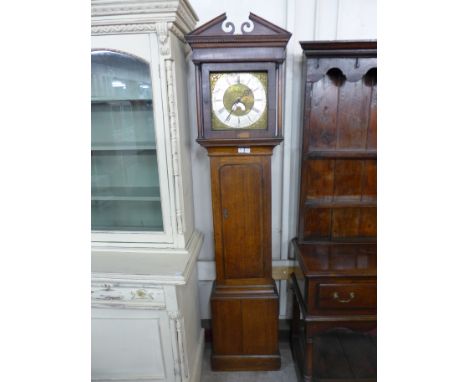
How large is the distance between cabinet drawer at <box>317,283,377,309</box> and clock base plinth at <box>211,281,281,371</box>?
0.27 m

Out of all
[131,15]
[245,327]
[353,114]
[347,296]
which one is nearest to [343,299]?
[347,296]

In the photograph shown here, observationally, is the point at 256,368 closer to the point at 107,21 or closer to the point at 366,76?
the point at 366,76

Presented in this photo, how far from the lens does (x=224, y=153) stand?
4.00ft

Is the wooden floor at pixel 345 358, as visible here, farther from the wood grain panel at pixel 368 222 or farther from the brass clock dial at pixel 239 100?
the brass clock dial at pixel 239 100

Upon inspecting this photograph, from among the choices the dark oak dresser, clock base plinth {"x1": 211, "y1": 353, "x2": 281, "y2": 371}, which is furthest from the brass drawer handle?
clock base plinth {"x1": 211, "y1": 353, "x2": 281, "y2": 371}

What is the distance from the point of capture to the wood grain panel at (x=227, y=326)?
1384 mm

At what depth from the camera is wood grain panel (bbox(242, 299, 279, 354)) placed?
1.38m

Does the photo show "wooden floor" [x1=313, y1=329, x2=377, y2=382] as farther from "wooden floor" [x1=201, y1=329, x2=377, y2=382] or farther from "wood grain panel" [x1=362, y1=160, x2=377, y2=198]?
"wood grain panel" [x1=362, y1=160, x2=377, y2=198]

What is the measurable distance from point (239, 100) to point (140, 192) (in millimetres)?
607

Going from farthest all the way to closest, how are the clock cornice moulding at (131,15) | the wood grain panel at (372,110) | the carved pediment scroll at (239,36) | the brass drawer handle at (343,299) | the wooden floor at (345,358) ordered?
1. the wooden floor at (345,358)
2. the wood grain panel at (372,110)
3. the brass drawer handle at (343,299)
4. the carved pediment scroll at (239,36)
5. the clock cornice moulding at (131,15)

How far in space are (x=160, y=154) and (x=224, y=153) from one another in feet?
0.92

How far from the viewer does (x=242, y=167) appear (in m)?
1.24

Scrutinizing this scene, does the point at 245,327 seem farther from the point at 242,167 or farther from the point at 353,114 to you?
the point at 353,114

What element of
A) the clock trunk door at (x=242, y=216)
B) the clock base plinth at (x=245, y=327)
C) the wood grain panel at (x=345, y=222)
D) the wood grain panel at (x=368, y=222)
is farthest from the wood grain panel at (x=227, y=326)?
the wood grain panel at (x=368, y=222)
